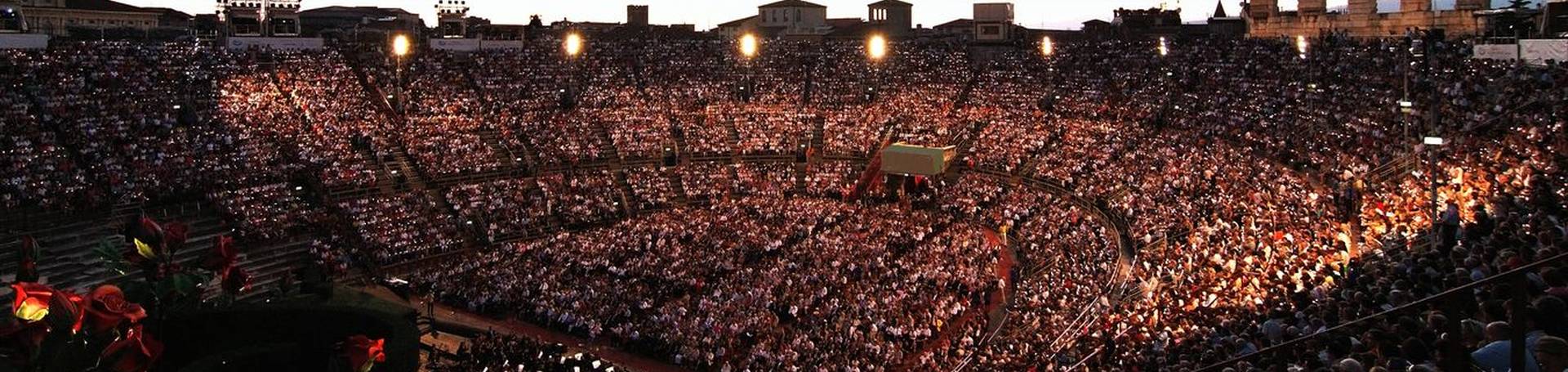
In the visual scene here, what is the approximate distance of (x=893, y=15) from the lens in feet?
221

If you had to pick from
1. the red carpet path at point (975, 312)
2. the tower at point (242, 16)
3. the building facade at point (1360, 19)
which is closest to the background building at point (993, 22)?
the building facade at point (1360, 19)

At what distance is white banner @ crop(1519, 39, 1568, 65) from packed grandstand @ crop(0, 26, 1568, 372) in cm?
56

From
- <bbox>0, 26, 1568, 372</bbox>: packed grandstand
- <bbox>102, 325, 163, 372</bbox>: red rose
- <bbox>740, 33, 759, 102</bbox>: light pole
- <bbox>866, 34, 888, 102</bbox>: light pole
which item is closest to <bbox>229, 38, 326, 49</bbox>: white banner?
<bbox>0, 26, 1568, 372</bbox>: packed grandstand

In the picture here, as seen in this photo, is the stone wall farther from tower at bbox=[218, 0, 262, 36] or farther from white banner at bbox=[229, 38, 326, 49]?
tower at bbox=[218, 0, 262, 36]

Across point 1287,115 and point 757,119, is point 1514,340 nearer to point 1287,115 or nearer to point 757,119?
point 1287,115

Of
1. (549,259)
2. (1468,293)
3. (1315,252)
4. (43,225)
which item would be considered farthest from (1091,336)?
(43,225)

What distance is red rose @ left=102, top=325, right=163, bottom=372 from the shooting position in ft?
24.7

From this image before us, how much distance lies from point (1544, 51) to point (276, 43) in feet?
149

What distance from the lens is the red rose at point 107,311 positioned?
7.36m

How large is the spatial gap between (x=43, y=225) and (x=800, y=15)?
166 ft

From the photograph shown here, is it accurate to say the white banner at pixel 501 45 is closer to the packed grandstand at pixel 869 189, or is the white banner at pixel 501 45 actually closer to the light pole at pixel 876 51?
the packed grandstand at pixel 869 189

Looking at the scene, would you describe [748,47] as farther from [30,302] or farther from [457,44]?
[30,302]

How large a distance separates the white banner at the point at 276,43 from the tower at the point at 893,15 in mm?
34470

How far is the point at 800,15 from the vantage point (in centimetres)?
7038
